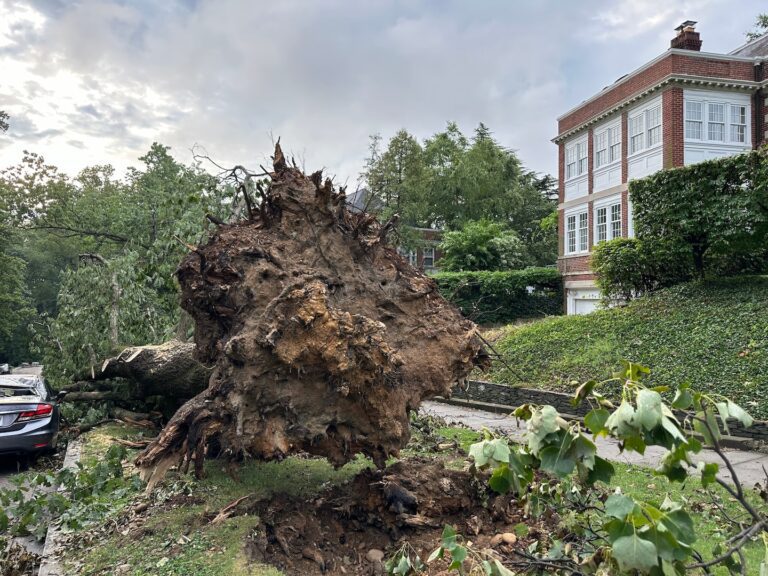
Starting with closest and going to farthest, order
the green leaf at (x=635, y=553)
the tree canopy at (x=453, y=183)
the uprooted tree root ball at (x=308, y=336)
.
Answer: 1. the green leaf at (x=635, y=553)
2. the uprooted tree root ball at (x=308, y=336)
3. the tree canopy at (x=453, y=183)

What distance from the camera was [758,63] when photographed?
19.9 m

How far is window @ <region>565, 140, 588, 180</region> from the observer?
24438 mm

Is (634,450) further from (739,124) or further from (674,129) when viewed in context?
(739,124)

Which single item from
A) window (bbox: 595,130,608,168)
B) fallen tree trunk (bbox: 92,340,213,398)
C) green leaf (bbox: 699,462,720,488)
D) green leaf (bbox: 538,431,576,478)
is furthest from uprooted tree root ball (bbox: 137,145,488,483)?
window (bbox: 595,130,608,168)

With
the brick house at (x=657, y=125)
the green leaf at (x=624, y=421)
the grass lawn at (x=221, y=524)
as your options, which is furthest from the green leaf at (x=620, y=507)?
the brick house at (x=657, y=125)

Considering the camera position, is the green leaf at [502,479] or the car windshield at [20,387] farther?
the car windshield at [20,387]

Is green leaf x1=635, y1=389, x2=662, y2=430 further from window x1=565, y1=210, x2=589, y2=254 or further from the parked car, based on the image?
window x1=565, y1=210, x2=589, y2=254

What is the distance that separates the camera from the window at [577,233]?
23.9 meters

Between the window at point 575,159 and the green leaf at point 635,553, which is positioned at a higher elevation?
the window at point 575,159

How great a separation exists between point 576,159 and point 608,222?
162 inches

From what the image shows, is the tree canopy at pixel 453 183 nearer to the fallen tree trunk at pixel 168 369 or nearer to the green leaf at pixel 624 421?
the fallen tree trunk at pixel 168 369

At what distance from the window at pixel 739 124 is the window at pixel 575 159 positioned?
18.6ft

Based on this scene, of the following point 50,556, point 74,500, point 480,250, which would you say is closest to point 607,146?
point 480,250

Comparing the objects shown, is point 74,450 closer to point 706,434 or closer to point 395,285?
point 395,285
